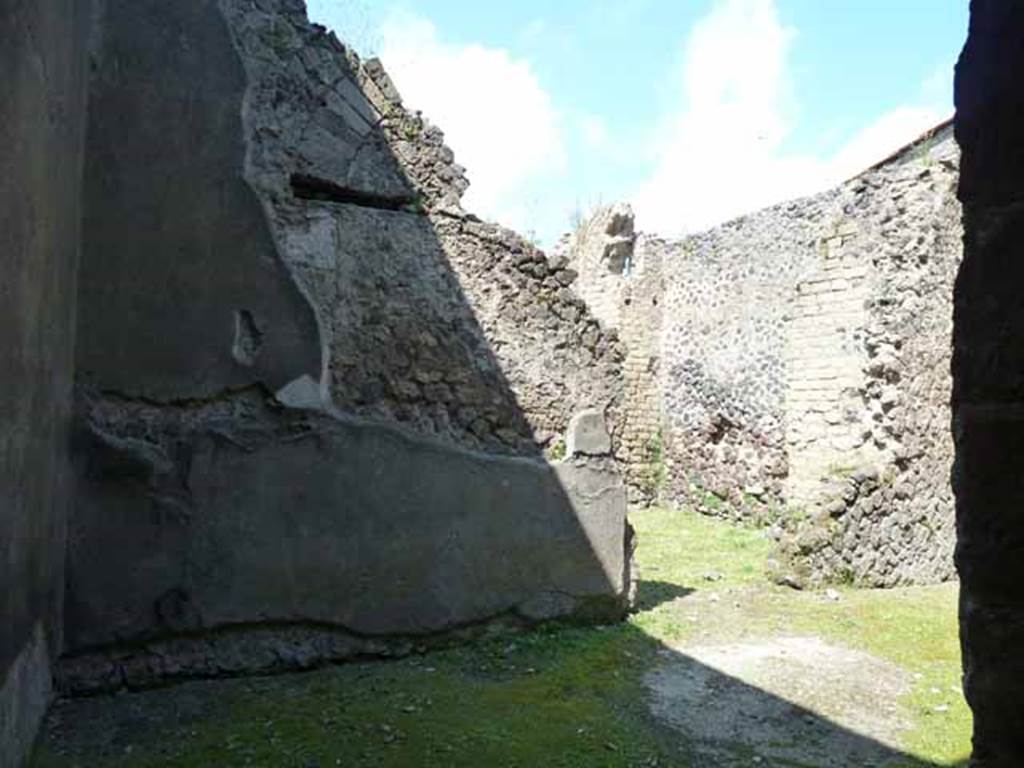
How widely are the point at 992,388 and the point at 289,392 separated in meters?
3.15

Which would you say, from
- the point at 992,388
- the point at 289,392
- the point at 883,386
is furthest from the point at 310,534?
the point at 883,386

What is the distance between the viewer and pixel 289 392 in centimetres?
390

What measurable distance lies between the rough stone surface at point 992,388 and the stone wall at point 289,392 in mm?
3033

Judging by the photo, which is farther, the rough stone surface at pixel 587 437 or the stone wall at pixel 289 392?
the rough stone surface at pixel 587 437

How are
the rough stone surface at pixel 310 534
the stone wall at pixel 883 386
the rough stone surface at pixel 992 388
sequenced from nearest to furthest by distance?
the rough stone surface at pixel 992 388 < the rough stone surface at pixel 310 534 < the stone wall at pixel 883 386

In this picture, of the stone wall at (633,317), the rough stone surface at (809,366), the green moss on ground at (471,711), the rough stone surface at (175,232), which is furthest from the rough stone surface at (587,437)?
the stone wall at (633,317)

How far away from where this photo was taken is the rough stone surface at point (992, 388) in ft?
3.91

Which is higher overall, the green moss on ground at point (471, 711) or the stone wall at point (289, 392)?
the stone wall at point (289, 392)

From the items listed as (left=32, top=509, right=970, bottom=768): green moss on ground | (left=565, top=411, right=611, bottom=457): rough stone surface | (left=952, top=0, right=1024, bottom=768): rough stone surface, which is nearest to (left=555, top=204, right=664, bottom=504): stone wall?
(left=32, top=509, right=970, bottom=768): green moss on ground

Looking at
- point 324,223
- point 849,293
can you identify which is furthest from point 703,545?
point 324,223

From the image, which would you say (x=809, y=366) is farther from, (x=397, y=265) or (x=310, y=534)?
(x=310, y=534)

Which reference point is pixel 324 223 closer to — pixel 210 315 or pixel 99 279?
pixel 210 315

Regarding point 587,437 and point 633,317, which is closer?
point 587,437

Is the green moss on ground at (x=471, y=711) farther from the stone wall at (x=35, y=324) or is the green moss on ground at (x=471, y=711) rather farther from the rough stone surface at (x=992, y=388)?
the rough stone surface at (x=992, y=388)
